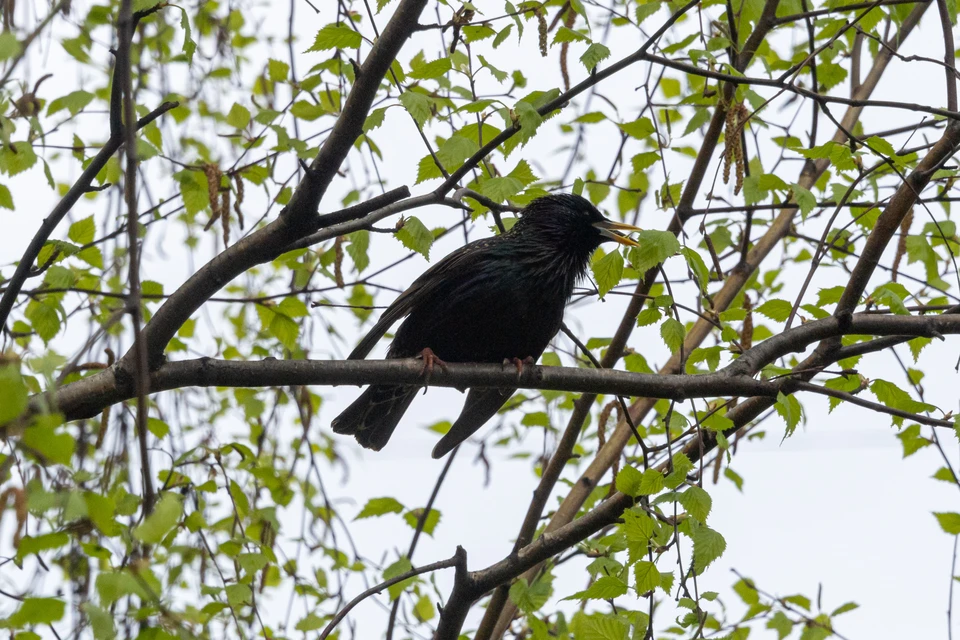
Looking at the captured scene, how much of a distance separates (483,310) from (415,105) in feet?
4.87

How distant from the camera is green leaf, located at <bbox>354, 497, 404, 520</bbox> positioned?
4.36 m

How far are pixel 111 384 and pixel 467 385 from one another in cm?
127

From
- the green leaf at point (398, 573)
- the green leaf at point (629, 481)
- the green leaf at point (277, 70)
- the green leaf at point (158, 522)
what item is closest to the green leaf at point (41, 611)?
the green leaf at point (158, 522)

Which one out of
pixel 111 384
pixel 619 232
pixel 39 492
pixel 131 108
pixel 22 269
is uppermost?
pixel 619 232

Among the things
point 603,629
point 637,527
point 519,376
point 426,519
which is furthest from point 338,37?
point 426,519

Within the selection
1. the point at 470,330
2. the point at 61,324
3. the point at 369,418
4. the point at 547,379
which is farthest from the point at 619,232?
the point at 61,324

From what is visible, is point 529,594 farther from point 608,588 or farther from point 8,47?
point 8,47

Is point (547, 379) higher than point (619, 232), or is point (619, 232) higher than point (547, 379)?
point (619, 232)

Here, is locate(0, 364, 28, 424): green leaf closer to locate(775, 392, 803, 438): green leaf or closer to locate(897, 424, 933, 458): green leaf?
locate(775, 392, 803, 438): green leaf

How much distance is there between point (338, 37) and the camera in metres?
3.08

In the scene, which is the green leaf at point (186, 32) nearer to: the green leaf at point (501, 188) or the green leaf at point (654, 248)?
the green leaf at point (501, 188)

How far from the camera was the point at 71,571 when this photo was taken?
10.8ft

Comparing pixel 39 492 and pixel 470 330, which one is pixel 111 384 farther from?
pixel 470 330

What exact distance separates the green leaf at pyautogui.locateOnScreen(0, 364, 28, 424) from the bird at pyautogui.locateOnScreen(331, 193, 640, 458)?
2522 millimetres
